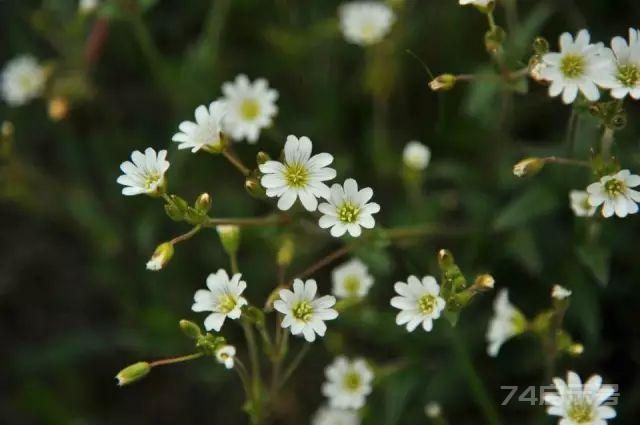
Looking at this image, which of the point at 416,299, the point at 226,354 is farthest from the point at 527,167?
the point at 226,354

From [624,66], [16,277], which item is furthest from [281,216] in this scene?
[16,277]

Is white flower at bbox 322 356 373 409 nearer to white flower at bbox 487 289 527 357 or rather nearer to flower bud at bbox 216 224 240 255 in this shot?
white flower at bbox 487 289 527 357

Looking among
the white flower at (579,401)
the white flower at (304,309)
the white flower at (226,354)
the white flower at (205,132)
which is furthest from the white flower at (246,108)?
the white flower at (579,401)

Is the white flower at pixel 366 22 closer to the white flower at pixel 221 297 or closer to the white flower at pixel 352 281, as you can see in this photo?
the white flower at pixel 352 281

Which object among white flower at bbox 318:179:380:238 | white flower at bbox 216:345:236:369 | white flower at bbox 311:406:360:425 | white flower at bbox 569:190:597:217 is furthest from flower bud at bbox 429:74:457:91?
white flower at bbox 311:406:360:425

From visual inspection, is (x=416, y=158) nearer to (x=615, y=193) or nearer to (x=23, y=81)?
(x=615, y=193)

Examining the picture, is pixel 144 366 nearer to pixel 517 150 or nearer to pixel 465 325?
pixel 465 325
